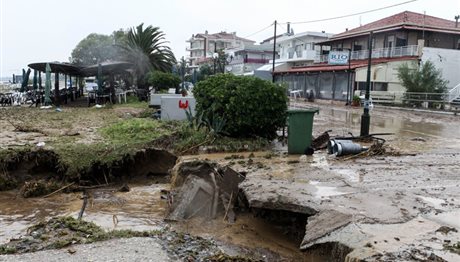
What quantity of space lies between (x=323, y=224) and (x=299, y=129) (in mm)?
5754

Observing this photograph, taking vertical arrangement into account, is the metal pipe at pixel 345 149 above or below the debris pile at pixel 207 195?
above

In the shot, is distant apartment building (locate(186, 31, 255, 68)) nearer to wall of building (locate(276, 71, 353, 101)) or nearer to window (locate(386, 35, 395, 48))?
wall of building (locate(276, 71, 353, 101))

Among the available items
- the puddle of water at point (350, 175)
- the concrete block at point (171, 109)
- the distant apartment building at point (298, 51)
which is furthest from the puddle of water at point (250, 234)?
the distant apartment building at point (298, 51)

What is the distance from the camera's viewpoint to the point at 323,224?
223 inches

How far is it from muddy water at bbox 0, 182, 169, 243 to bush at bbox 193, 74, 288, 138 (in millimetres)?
3058

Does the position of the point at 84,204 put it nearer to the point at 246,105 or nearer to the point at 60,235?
the point at 60,235

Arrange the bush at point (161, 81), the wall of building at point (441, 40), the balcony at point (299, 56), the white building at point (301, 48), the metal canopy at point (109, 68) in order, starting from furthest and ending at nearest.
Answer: the white building at point (301, 48)
the balcony at point (299, 56)
the wall of building at point (441, 40)
the bush at point (161, 81)
the metal canopy at point (109, 68)

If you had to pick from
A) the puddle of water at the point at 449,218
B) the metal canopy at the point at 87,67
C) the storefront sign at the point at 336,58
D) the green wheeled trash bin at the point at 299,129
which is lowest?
the puddle of water at the point at 449,218

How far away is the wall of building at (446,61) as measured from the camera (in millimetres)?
36978

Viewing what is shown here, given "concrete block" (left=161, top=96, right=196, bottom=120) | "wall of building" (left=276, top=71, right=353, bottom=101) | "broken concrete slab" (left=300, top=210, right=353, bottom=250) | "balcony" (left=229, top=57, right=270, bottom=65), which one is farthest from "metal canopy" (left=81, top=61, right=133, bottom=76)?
"balcony" (left=229, top=57, right=270, bottom=65)

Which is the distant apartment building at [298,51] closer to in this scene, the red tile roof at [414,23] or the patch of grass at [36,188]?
the red tile roof at [414,23]

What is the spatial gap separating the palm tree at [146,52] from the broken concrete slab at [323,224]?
35.0m

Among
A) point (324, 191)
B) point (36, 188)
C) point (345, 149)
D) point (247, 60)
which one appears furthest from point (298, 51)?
point (324, 191)

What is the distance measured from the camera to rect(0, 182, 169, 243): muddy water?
7.52 meters
